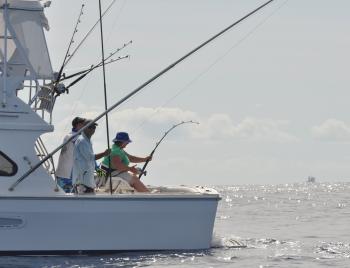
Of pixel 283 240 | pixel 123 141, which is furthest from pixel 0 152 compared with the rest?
pixel 283 240

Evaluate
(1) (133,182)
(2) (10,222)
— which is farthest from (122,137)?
(2) (10,222)

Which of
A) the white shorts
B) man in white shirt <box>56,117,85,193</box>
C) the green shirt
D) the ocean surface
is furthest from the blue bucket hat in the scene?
the ocean surface

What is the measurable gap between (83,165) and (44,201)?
93 cm

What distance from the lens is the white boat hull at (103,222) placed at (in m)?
19.4

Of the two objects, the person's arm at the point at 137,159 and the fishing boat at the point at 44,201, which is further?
the person's arm at the point at 137,159

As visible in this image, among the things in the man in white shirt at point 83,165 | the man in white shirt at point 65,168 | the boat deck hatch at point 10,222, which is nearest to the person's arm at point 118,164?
the man in white shirt at point 65,168

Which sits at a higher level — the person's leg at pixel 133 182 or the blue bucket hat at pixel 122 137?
the blue bucket hat at pixel 122 137

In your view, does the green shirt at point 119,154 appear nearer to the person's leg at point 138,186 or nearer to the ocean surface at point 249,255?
the person's leg at point 138,186

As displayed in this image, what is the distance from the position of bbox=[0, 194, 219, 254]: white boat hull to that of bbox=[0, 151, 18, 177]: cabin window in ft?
1.76

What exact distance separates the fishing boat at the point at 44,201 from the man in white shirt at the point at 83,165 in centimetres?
28

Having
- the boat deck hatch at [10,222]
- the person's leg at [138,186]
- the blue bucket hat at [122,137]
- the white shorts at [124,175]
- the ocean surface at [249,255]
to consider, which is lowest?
the ocean surface at [249,255]

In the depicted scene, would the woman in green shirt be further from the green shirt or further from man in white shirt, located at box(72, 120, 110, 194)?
man in white shirt, located at box(72, 120, 110, 194)

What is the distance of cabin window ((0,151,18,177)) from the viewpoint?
19516 mm

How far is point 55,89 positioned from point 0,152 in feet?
5.37
